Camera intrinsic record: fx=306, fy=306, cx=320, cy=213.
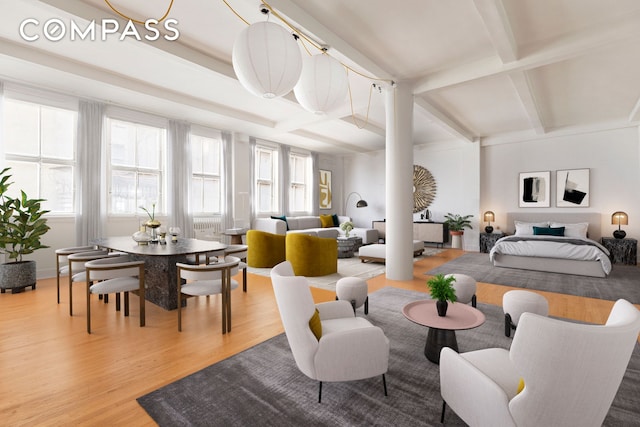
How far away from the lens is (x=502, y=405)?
4.23ft

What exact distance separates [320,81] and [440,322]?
7.22 feet

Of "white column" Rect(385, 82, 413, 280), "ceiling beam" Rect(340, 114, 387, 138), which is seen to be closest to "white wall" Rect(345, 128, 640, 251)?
"ceiling beam" Rect(340, 114, 387, 138)

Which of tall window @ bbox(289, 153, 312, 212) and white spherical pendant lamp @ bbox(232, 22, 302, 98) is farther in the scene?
tall window @ bbox(289, 153, 312, 212)

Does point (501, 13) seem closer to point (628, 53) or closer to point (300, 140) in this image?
point (628, 53)

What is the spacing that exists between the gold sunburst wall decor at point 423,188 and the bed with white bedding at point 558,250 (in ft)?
9.37

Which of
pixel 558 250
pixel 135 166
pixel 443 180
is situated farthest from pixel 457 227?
pixel 135 166

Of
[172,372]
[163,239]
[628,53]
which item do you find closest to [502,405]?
[172,372]

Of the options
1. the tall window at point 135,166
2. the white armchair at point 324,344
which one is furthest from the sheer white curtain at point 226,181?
the white armchair at point 324,344

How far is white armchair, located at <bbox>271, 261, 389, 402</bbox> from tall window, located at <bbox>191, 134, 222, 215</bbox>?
6.10m

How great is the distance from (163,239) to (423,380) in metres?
3.68

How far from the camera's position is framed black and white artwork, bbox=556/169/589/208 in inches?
294

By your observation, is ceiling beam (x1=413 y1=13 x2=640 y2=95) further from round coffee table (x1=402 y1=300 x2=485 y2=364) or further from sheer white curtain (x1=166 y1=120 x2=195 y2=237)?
sheer white curtain (x1=166 y1=120 x2=195 y2=237)

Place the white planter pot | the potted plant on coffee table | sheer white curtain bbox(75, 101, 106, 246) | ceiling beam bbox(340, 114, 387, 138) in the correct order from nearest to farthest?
sheer white curtain bbox(75, 101, 106, 246), ceiling beam bbox(340, 114, 387, 138), the potted plant on coffee table, the white planter pot

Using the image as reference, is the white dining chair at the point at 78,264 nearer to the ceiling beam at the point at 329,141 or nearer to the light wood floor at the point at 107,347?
the light wood floor at the point at 107,347
